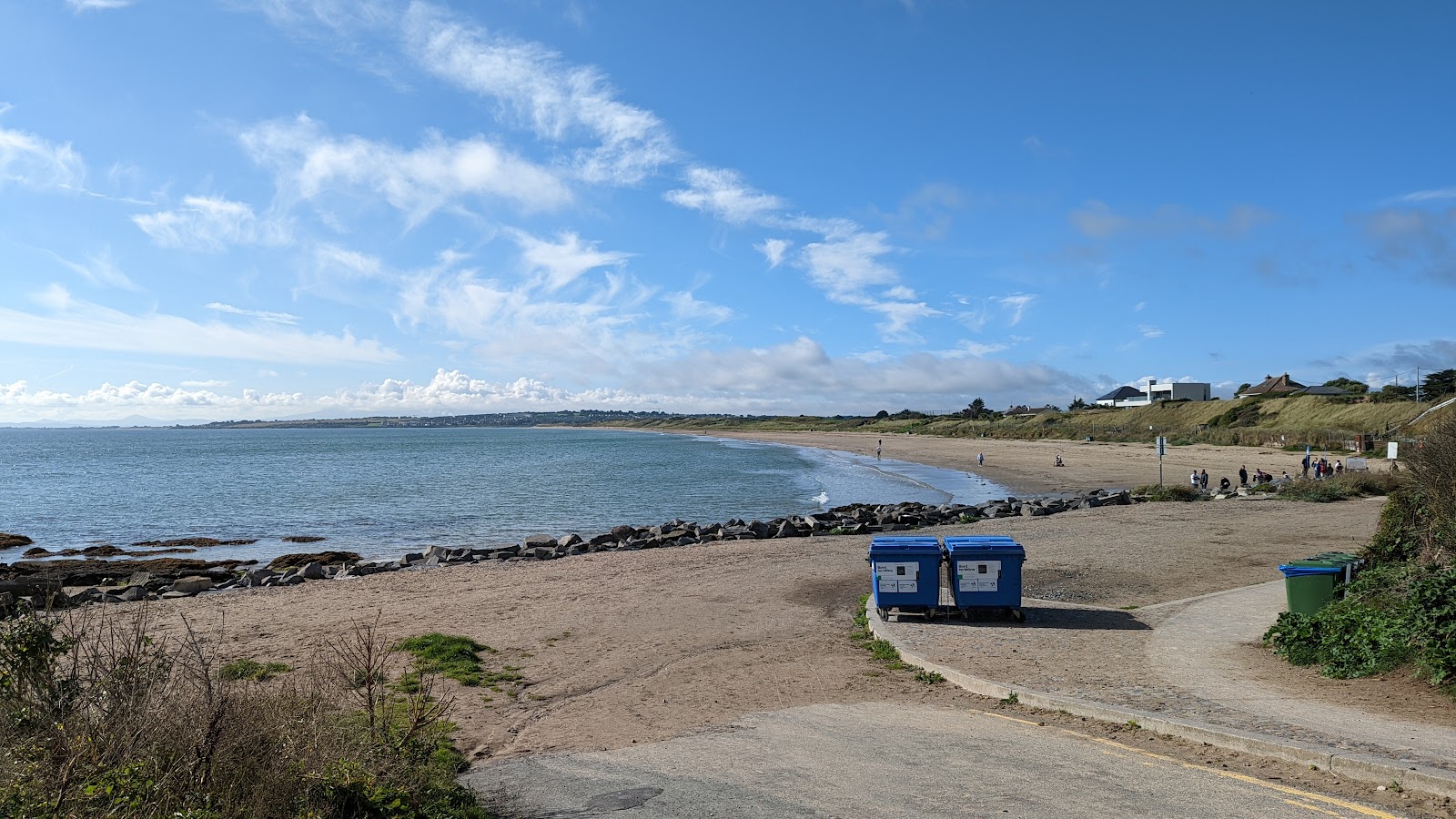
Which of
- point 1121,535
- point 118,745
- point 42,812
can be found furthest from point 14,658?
point 1121,535

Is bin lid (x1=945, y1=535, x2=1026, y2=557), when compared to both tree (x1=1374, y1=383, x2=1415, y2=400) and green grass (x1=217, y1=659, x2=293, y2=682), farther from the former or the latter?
tree (x1=1374, y1=383, x2=1415, y2=400)

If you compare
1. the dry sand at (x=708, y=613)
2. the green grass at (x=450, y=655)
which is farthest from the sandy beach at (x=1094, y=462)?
the green grass at (x=450, y=655)

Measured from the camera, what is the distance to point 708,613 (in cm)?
1343

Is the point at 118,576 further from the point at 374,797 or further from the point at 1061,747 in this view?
the point at 1061,747

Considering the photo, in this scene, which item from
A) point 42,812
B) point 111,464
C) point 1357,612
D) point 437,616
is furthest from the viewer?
point 111,464

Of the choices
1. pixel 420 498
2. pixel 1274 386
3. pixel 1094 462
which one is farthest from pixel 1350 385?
pixel 420 498

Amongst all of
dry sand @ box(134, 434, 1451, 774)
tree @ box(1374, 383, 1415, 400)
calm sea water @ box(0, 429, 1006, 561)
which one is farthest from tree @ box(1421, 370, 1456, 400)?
dry sand @ box(134, 434, 1451, 774)

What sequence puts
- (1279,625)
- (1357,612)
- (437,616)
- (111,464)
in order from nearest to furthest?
(1357,612) → (1279,625) → (437,616) → (111,464)

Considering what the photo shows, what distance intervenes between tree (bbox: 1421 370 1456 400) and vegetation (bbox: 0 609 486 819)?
73938 millimetres

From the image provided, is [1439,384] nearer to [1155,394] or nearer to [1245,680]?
[1155,394]

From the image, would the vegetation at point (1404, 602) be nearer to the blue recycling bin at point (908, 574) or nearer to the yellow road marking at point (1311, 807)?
the yellow road marking at point (1311, 807)

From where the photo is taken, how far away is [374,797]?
4.66m

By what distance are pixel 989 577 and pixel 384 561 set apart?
17.8 m

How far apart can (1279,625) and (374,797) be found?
959cm
